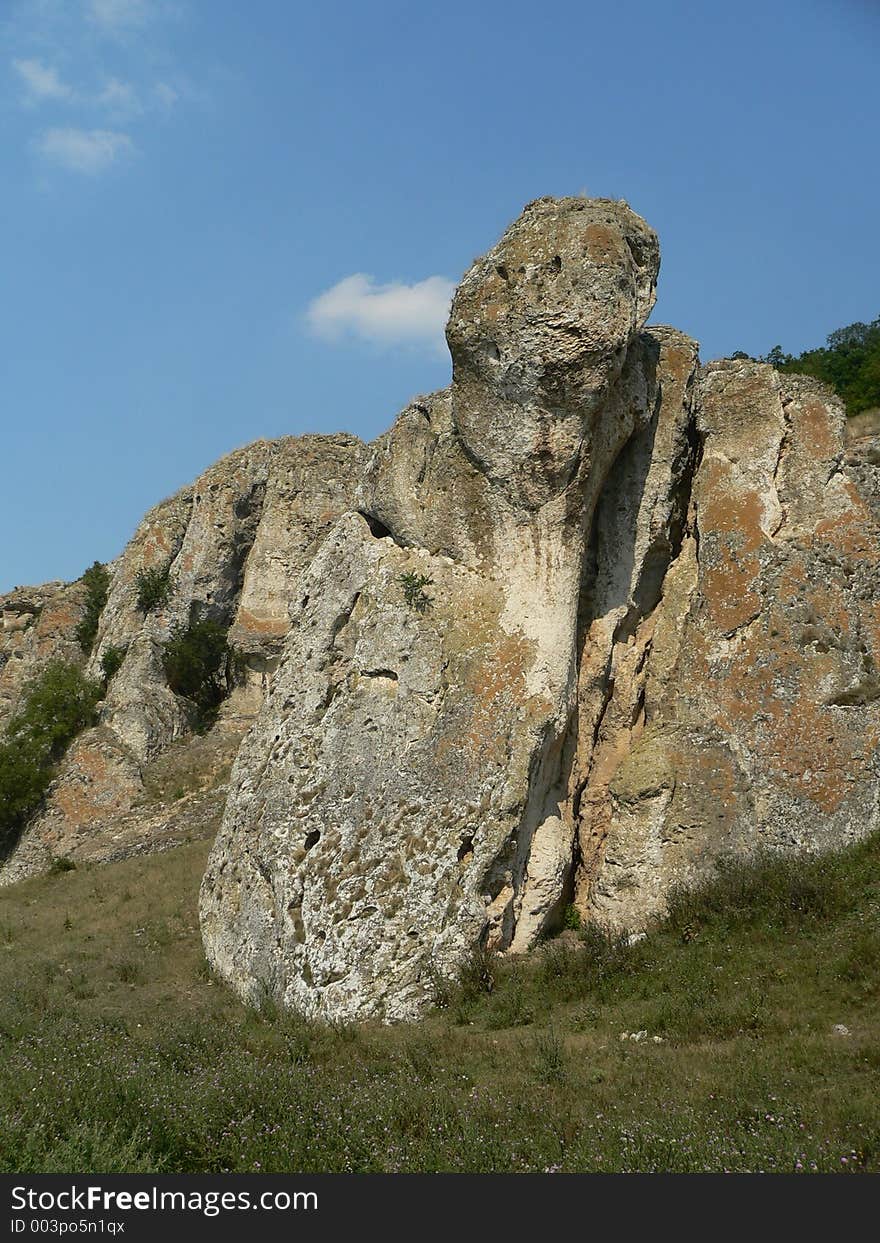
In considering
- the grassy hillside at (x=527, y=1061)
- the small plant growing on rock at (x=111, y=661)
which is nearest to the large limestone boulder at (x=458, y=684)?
the grassy hillside at (x=527, y=1061)

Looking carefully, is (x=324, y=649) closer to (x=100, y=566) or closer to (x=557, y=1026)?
(x=557, y=1026)

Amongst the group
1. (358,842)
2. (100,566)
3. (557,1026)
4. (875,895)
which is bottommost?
(557,1026)

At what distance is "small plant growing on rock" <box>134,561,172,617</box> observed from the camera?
27594mm

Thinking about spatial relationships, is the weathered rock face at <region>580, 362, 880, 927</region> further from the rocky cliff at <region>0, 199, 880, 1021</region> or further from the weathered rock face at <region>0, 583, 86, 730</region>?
the weathered rock face at <region>0, 583, 86, 730</region>

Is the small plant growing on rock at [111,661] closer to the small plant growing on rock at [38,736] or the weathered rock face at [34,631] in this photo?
the small plant growing on rock at [38,736]

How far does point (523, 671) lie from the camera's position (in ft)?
40.3

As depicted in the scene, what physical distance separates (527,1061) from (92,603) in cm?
2569

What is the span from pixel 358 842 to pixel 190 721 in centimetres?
1540

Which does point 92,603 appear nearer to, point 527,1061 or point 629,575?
point 629,575

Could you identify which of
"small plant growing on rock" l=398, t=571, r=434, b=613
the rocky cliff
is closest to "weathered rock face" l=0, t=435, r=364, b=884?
the rocky cliff

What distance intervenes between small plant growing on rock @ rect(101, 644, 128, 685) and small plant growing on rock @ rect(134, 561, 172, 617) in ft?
4.04

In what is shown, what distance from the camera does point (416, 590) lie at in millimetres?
13125

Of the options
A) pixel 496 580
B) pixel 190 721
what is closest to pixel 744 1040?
pixel 496 580

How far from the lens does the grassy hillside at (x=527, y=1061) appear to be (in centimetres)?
651
